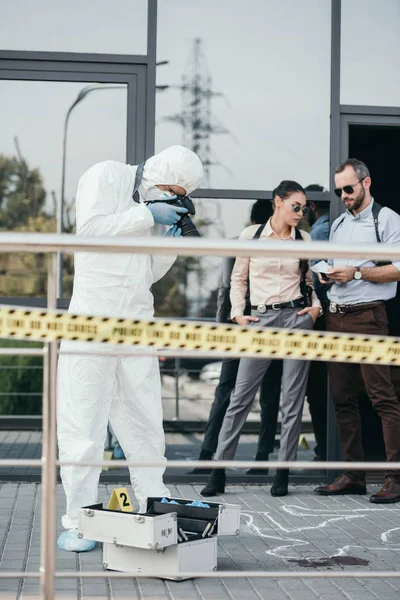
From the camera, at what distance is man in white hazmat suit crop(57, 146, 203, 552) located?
463cm

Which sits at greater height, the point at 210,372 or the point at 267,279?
the point at 267,279

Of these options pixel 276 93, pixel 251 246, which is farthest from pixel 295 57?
pixel 251 246

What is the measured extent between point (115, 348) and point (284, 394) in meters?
1.63

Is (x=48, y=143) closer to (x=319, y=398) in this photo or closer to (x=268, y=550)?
(x=319, y=398)

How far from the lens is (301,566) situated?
4.36 metres

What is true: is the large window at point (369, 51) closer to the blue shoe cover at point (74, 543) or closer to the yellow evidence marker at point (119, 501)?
the yellow evidence marker at point (119, 501)

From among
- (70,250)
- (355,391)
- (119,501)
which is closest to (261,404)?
(355,391)

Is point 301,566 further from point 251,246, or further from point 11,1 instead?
point 11,1

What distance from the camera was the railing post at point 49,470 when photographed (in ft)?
9.66

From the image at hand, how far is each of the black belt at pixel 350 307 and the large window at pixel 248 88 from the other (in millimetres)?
916

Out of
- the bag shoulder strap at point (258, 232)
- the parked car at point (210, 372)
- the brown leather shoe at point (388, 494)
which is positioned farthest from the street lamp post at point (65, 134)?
the brown leather shoe at point (388, 494)

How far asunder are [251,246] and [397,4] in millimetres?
4352

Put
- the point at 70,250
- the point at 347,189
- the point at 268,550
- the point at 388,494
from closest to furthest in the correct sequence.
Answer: the point at 70,250 → the point at 268,550 → the point at 388,494 → the point at 347,189

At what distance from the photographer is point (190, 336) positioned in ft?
9.99
